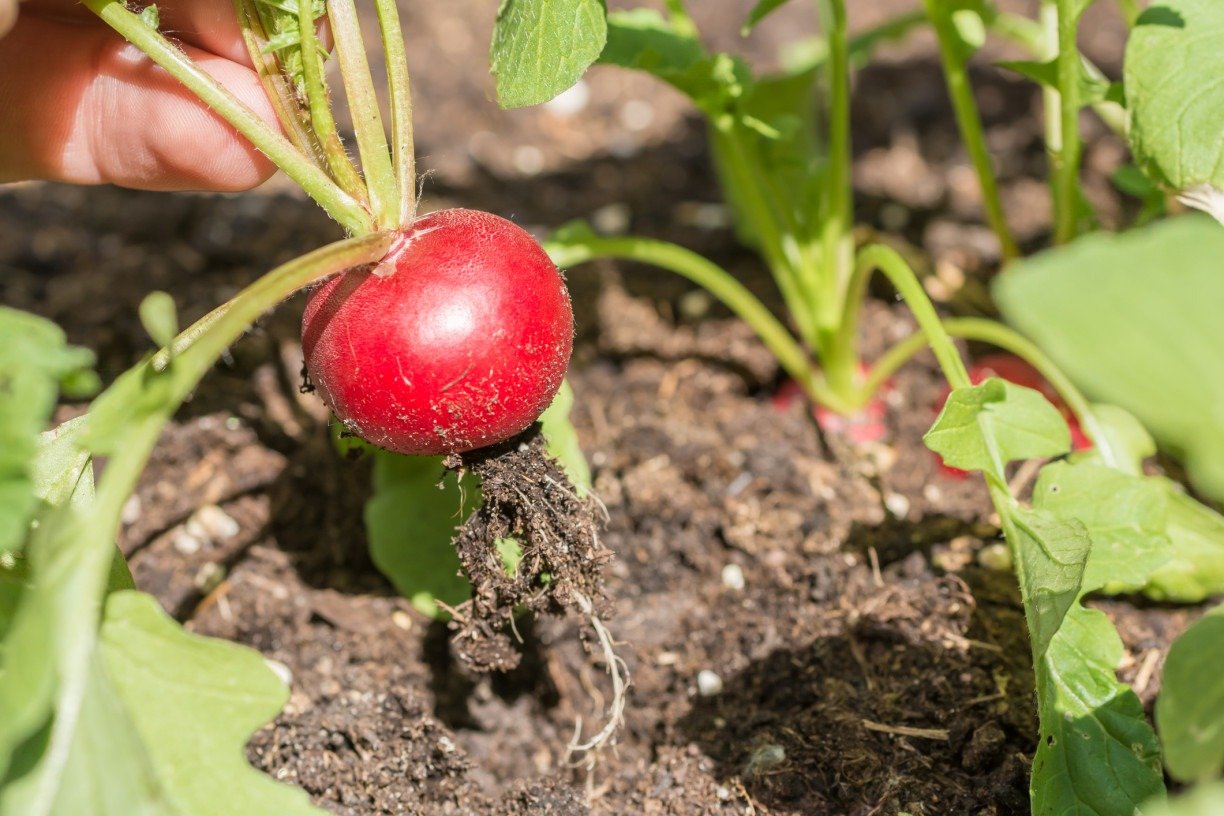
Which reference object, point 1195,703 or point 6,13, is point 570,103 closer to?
point 6,13

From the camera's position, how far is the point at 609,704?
1.71 meters

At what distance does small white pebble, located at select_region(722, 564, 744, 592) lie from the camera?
71.9 inches

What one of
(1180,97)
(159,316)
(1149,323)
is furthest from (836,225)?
(159,316)

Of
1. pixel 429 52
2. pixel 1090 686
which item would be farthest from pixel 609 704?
pixel 429 52

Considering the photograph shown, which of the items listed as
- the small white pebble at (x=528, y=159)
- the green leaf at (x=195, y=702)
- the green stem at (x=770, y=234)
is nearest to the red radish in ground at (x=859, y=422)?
the green stem at (x=770, y=234)

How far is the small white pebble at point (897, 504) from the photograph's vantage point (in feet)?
6.41

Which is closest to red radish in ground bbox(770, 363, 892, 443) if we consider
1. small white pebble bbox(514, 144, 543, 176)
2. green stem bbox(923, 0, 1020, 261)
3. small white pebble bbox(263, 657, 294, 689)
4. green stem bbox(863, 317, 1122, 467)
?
green stem bbox(863, 317, 1122, 467)

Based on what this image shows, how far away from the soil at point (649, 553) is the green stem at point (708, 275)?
0.27 feet

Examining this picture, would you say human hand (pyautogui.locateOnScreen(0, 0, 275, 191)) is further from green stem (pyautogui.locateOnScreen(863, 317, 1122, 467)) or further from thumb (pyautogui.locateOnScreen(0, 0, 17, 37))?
green stem (pyautogui.locateOnScreen(863, 317, 1122, 467))

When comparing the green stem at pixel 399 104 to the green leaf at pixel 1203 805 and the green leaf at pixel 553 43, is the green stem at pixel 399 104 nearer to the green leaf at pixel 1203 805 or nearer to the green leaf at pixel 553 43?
the green leaf at pixel 553 43

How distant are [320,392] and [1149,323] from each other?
101 centimetres

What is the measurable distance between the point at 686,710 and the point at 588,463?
54 cm

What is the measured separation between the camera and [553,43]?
1438 mm

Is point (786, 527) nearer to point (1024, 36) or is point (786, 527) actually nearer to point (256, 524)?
point (256, 524)
